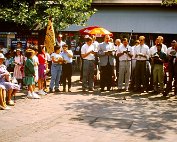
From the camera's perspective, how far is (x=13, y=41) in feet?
50.1

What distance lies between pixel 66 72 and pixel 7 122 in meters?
4.82

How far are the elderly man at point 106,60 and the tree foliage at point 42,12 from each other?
3.36m

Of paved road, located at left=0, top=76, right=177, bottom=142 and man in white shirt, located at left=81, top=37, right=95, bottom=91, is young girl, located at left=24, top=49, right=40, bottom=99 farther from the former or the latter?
man in white shirt, located at left=81, top=37, right=95, bottom=91

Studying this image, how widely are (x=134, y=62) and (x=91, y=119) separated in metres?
4.96

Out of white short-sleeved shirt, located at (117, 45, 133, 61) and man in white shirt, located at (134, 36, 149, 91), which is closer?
man in white shirt, located at (134, 36, 149, 91)

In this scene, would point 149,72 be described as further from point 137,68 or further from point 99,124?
point 99,124

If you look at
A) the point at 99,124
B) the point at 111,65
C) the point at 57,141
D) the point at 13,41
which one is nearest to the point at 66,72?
the point at 111,65

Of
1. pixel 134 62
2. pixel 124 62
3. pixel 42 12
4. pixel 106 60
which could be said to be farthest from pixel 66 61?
pixel 42 12

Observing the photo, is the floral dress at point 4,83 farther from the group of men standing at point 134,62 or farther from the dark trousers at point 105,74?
the dark trousers at point 105,74

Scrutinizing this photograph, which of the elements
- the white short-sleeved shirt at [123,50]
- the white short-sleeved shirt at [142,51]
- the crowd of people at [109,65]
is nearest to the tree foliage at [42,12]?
the crowd of people at [109,65]

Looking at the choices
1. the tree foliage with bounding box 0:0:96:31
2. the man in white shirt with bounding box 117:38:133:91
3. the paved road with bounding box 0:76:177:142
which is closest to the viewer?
the paved road with bounding box 0:76:177:142

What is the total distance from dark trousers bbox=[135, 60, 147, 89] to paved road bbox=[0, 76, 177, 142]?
0.80 meters

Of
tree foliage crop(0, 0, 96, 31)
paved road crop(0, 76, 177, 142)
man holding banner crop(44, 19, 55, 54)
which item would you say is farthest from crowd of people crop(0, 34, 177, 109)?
tree foliage crop(0, 0, 96, 31)

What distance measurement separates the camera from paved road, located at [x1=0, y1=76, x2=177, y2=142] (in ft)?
24.1
